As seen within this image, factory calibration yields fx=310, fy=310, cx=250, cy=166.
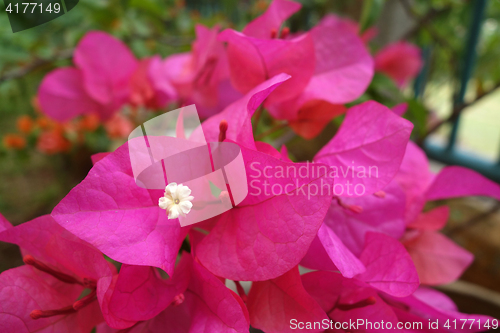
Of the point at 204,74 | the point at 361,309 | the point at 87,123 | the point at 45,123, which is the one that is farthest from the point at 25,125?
the point at 361,309

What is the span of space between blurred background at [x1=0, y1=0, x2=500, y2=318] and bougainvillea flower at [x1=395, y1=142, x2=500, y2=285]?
0.54 ft

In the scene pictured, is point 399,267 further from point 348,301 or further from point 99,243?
point 99,243

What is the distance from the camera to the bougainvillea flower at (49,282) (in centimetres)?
18

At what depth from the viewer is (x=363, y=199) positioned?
24 centimetres

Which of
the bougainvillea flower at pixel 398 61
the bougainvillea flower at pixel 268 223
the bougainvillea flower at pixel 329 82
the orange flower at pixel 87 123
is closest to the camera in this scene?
the bougainvillea flower at pixel 268 223

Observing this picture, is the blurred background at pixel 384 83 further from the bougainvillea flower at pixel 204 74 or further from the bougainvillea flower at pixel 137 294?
the bougainvillea flower at pixel 137 294

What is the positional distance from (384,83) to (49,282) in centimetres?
46

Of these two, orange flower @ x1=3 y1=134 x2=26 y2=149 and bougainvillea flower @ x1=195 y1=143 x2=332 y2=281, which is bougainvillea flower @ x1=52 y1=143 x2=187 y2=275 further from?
orange flower @ x1=3 y1=134 x2=26 y2=149

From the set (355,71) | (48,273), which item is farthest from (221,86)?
(48,273)

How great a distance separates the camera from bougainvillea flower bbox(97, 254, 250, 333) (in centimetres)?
17

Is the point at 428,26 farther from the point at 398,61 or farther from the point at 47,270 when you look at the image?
the point at 47,270

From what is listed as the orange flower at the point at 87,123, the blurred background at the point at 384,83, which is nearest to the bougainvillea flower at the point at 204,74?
the blurred background at the point at 384,83

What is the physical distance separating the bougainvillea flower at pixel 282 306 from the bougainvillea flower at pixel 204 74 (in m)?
0.22

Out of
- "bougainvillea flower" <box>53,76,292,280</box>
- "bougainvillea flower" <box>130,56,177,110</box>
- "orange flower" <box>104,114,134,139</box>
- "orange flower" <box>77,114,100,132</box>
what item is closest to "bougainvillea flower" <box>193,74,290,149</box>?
"bougainvillea flower" <box>53,76,292,280</box>
